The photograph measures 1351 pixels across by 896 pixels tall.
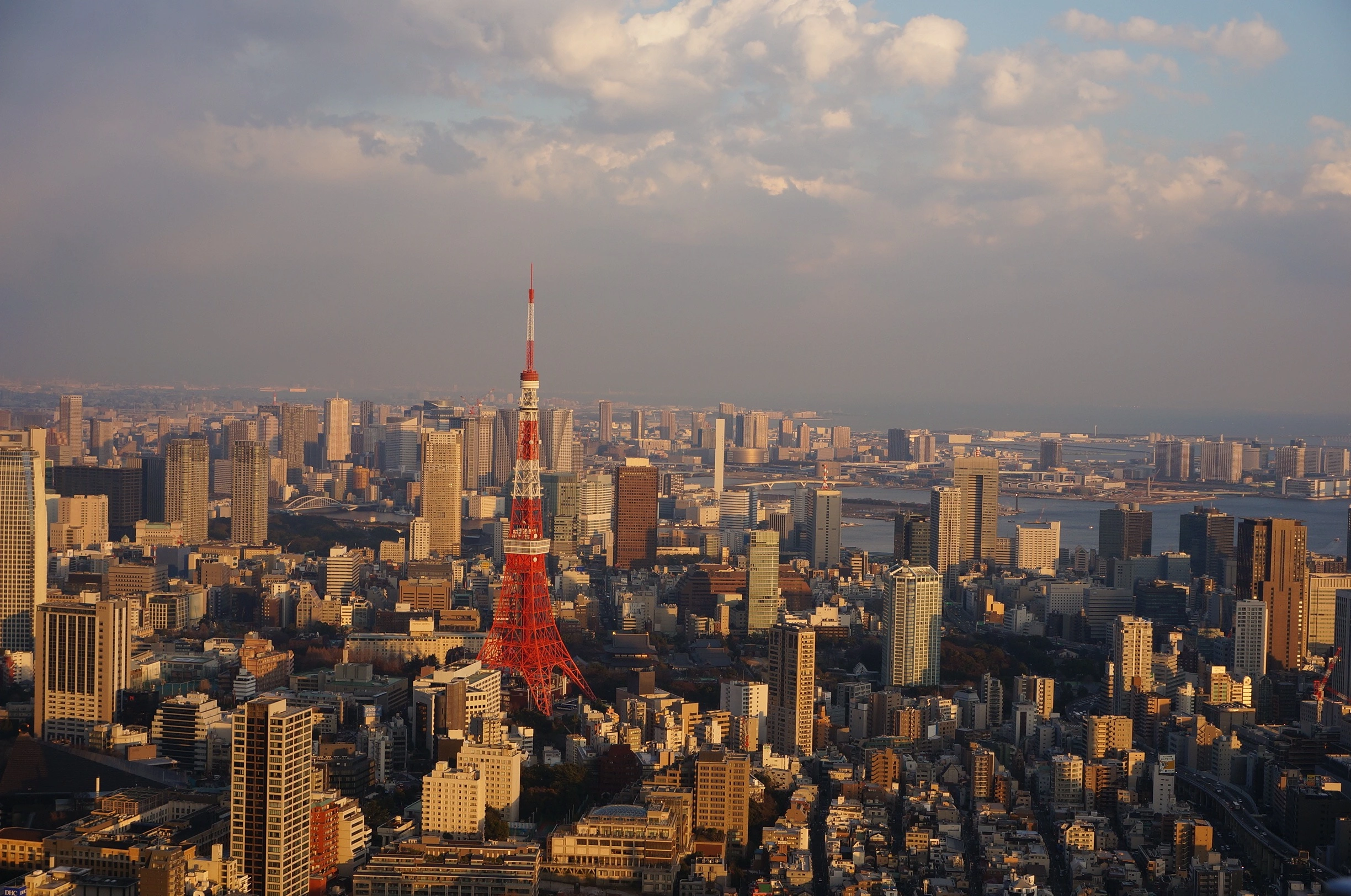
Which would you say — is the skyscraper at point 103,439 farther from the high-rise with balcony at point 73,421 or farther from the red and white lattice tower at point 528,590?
the red and white lattice tower at point 528,590

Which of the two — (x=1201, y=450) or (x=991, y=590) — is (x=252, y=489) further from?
(x=1201, y=450)

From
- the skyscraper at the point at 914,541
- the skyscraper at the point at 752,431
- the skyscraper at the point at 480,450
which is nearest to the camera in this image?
the skyscraper at the point at 914,541

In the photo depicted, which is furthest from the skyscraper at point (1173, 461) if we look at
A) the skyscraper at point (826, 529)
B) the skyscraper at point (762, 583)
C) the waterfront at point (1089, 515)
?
the skyscraper at point (762, 583)

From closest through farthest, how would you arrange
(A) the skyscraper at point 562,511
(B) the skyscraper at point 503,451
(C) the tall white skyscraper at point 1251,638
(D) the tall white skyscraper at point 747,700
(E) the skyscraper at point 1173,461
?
(D) the tall white skyscraper at point 747,700 < (C) the tall white skyscraper at point 1251,638 < (A) the skyscraper at point 562,511 < (E) the skyscraper at point 1173,461 < (B) the skyscraper at point 503,451

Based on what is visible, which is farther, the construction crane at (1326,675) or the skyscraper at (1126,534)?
the skyscraper at (1126,534)

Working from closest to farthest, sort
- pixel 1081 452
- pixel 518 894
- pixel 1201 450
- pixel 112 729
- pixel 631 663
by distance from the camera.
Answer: pixel 518 894 < pixel 112 729 < pixel 631 663 < pixel 1201 450 < pixel 1081 452

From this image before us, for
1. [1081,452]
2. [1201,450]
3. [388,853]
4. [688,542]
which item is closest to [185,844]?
[388,853]

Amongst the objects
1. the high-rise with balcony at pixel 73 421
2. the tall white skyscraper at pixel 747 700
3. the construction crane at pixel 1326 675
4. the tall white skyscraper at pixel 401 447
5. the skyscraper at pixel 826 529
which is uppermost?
the high-rise with balcony at pixel 73 421
